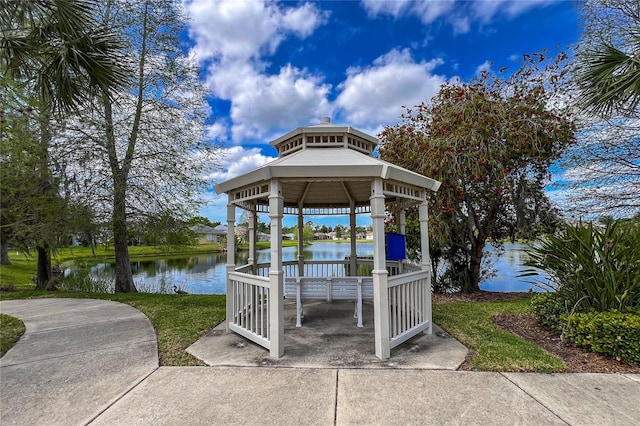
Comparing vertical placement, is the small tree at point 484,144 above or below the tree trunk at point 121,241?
above

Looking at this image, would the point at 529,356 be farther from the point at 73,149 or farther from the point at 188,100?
the point at 73,149

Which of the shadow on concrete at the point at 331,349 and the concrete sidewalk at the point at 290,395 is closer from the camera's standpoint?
the concrete sidewalk at the point at 290,395

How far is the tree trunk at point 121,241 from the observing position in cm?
904

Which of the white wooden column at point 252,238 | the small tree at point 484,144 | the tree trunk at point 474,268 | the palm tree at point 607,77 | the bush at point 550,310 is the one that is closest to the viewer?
the bush at point 550,310

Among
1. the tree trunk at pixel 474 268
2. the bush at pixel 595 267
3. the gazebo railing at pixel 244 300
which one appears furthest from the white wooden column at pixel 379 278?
the tree trunk at pixel 474 268

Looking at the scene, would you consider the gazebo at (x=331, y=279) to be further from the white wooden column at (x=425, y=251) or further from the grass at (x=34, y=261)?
the grass at (x=34, y=261)

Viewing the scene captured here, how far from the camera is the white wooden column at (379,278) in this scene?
375cm

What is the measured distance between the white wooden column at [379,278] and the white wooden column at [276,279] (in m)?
1.21

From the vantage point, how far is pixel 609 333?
355 centimetres

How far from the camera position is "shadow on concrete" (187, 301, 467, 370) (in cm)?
355

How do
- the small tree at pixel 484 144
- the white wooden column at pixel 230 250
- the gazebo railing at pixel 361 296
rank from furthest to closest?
the small tree at pixel 484 144, the white wooden column at pixel 230 250, the gazebo railing at pixel 361 296

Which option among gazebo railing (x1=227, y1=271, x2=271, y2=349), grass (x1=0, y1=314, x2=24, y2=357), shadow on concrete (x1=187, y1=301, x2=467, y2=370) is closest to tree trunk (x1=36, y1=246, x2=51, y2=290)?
grass (x1=0, y1=314, x2=24, y2=357)

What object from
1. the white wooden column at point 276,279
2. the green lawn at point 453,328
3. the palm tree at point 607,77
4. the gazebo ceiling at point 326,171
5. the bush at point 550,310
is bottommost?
the green lawn at point 453,328

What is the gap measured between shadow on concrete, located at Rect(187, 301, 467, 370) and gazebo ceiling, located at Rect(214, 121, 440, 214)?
2.09 m
